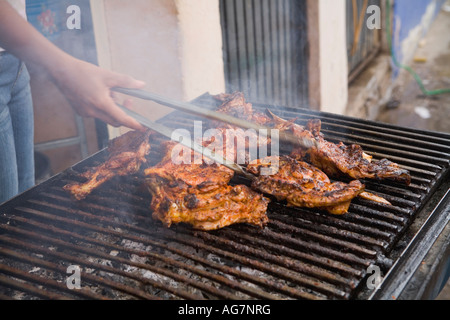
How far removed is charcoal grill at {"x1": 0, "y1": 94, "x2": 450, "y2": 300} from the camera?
2131 mm

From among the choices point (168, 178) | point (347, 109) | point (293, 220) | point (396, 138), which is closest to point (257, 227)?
point (293, 220)

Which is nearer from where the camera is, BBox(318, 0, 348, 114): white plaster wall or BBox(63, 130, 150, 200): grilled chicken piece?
BBox(63, 130, 150, 200): grilled chicken piece

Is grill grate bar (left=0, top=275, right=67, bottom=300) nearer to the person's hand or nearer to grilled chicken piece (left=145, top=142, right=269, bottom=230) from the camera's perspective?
grilled chicken piece (left=145, top=142, right=269, bottom=230)

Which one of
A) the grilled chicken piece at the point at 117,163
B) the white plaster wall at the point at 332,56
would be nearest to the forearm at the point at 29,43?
the grilled chicken piece at the point at 117,163

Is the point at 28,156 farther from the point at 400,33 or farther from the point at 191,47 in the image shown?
the point at 400,33

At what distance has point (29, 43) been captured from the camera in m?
2.59

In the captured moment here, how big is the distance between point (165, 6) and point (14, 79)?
1712mm

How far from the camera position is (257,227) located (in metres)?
2.53

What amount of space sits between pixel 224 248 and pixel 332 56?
5323 mm

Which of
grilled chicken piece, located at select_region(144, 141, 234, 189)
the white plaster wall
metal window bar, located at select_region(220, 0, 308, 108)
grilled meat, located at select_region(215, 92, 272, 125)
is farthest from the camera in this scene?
the white plaster wall

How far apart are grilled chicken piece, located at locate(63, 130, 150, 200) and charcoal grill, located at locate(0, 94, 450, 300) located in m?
0.08

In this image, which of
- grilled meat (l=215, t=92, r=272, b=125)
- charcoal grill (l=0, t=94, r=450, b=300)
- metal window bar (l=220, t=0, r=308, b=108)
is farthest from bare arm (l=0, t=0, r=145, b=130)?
metal window bar (l=220, t=0, r=308, b=108)

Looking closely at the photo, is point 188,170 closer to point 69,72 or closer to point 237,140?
point 237,140

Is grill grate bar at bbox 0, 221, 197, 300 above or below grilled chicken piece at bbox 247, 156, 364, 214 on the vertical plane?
below
